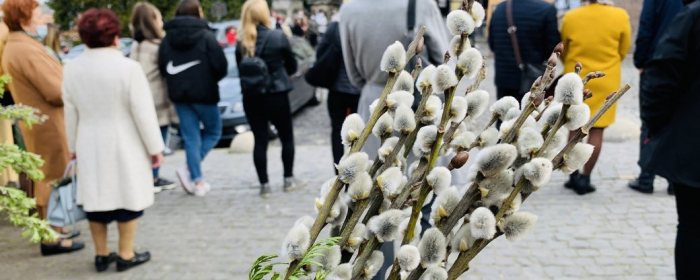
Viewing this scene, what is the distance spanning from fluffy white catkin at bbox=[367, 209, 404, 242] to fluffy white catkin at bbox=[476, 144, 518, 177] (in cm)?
19

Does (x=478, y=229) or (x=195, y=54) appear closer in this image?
(x=478, y=229)

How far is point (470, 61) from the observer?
3.82ft

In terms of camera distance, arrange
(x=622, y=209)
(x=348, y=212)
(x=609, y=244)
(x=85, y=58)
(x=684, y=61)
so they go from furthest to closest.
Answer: (x=622, y=209), (x=609, y=244), (x=85, y=58), (x=684, y=61), (x=348, y=212)

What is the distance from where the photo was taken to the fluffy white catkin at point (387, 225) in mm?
1155

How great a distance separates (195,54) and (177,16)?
40 centimetres

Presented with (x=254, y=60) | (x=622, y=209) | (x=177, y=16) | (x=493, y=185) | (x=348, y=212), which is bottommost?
(x=622, y=209)

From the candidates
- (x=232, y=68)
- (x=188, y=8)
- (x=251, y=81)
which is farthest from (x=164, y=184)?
(x=232, y=68)

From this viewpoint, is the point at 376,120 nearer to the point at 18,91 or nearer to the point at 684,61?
the point at 684,61

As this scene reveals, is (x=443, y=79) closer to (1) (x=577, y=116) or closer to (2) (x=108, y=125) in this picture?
(1) (x=577, y=116)

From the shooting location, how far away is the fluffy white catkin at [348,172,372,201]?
1179 millimetres

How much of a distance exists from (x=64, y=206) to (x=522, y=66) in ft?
12.8

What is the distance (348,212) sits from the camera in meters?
1.25

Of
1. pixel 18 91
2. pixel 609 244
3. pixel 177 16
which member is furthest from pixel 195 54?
pixel 609 244

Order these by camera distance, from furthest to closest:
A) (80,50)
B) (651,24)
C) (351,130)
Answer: (80,50) < (651,24) < (351,130)
